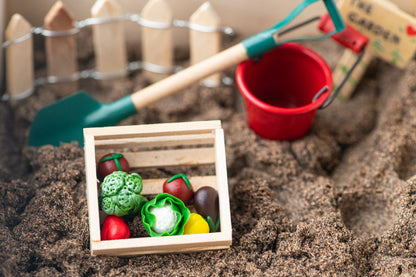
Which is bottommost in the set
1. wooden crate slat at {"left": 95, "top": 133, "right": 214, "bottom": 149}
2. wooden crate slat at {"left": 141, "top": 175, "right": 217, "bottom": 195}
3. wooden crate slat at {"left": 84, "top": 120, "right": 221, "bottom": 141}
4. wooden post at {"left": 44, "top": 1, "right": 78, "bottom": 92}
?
wooden crate slat at {"left": 141, "top": 175, "right": 217, "bottom": 195}

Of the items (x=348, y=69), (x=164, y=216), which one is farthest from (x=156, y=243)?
(x=348, y=69)

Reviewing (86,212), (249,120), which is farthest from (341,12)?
(86,212)

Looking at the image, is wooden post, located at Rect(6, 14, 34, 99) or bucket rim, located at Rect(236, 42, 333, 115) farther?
wooden post, located at Rect(6, 14, 34, 99)

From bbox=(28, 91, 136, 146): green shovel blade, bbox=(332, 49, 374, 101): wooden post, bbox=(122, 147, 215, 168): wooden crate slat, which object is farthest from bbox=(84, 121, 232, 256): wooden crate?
bbox=(332, 49, 374, 101): wooden post

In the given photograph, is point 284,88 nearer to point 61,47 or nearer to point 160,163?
point 160,163

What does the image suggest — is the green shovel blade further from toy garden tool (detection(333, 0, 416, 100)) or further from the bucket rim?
toy garden tool (detection(333, 0, 416, 100))

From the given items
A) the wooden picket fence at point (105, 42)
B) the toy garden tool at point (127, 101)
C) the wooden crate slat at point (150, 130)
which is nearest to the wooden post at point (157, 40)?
the wooden picket fence at point (105, 42)
